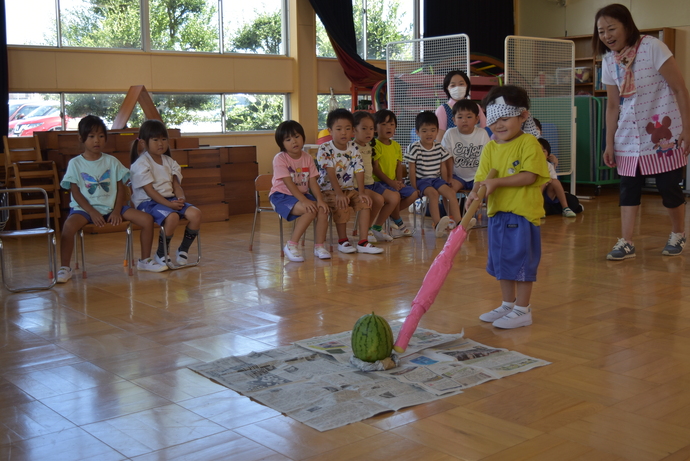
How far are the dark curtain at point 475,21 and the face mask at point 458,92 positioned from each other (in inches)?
175

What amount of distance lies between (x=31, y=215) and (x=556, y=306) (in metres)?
4.70

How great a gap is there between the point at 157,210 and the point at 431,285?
2.27 m

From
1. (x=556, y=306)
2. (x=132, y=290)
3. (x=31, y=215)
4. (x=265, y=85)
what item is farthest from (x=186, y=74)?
(x=556, y=306)

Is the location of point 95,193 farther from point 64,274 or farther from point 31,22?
point 31,22

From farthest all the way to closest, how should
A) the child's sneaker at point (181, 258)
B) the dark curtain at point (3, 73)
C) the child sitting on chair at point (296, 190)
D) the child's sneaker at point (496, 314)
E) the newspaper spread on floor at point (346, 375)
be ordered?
the dark curtain at point (3, 73) < the child sitting on chair at point (296, 190) < the child's sneaker at point (181, 258) < the child's sneaker at point (496, 314) < the newspaper spread on floor at point (346, 375)

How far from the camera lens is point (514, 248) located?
2.90 m

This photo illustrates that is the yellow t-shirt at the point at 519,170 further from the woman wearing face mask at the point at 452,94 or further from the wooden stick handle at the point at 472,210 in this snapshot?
the woman wearing face mask at the point at 452,94

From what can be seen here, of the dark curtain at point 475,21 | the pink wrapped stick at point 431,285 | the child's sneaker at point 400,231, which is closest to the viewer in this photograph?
the pink wrapped stick at point 431,285

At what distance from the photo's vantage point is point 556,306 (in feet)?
10.6

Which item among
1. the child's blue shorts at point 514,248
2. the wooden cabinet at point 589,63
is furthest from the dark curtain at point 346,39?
the child's blue shorts at point 514,248

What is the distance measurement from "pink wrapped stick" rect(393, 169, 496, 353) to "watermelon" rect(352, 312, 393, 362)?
0.11 meters

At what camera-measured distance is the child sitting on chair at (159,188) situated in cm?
432

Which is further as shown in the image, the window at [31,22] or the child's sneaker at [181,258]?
the window at [31,22]

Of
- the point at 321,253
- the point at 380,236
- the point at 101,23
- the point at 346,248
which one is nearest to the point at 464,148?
the point at 380,236
